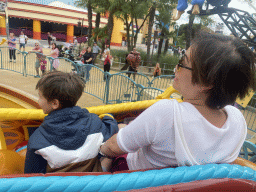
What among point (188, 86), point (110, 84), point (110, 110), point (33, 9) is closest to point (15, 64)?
point (110, 84)

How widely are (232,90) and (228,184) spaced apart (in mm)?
410

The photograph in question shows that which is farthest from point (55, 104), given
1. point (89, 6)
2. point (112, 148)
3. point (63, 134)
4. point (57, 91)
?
point (89, 6)

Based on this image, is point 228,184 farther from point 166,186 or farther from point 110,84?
point 110,84

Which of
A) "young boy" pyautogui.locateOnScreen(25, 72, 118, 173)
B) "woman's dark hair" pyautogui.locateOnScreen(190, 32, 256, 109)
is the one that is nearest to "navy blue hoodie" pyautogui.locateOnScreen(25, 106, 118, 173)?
"young boy" pyautogui.locateOnScreen(25, 72, 118, 173)

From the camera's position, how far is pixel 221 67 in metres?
0.75

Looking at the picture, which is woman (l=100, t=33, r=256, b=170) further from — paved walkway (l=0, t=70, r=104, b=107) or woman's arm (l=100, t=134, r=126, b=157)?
paved walkway (l=0, t=70, r=104, b=107)

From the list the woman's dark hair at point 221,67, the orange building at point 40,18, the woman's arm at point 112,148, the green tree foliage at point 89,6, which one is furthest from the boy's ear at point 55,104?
the orange building at point 40,18

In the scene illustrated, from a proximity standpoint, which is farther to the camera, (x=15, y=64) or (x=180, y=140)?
(x=15, y=64)

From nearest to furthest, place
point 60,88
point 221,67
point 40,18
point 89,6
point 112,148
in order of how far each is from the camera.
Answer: point 221,67, point 112,148, point 60,88, point 89,6, point 40,18

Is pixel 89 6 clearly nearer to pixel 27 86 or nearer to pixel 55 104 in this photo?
pixel 27 86

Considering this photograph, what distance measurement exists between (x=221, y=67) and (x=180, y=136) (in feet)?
1.02

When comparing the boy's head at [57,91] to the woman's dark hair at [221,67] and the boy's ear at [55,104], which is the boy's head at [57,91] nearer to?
the boy's ear at [55,104]

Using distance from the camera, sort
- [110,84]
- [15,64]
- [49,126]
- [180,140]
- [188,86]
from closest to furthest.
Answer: [180,140] → [188,86] → [49,126] → [110,84] → [15,64]

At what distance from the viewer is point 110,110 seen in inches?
72.7
